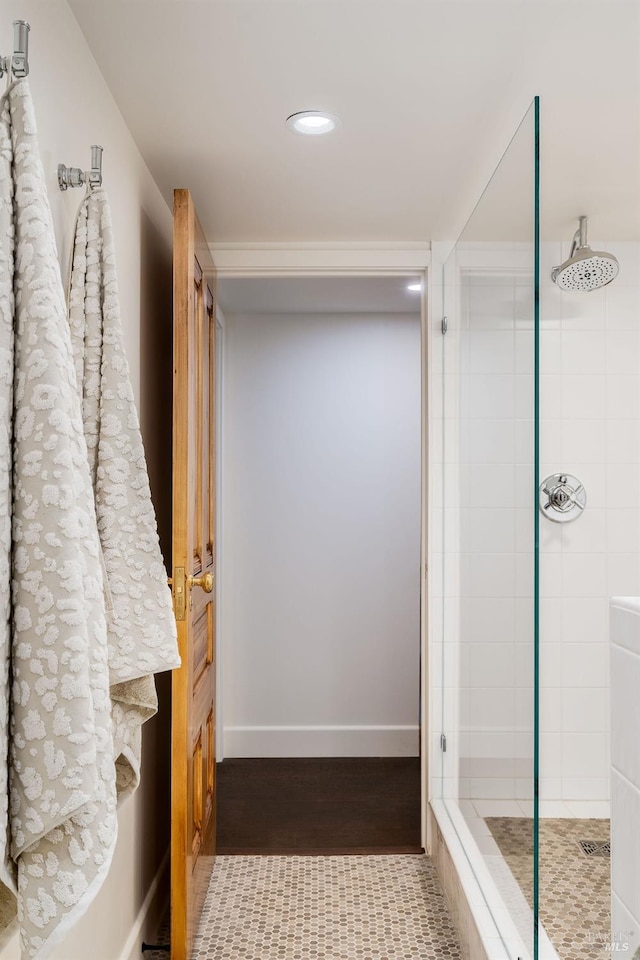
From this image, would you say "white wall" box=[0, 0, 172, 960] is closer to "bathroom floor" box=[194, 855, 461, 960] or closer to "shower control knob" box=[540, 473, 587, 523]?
"bathroom floor" box=[194, 855, 461, 960]

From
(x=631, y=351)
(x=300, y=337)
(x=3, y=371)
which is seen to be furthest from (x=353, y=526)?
(x=3, y=371)

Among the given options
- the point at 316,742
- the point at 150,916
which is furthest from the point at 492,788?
the point at 316,742

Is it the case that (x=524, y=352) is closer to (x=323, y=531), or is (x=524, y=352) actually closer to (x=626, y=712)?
(x=626, y=712)

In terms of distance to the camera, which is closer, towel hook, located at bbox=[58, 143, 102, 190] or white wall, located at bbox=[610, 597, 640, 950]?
white wall, located at bbox=[610, 597, 640, 950]

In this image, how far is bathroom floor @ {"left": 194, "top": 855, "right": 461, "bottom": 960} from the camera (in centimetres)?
221

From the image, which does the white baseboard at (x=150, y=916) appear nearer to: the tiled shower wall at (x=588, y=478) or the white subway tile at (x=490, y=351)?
the tiled shower wall at (x=588, y=478)

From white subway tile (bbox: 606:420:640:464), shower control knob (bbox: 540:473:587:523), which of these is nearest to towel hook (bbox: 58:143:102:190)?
shower control knob (bbox: 540:473:587:523)

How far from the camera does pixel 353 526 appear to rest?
13.3 feet

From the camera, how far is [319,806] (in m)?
3.35

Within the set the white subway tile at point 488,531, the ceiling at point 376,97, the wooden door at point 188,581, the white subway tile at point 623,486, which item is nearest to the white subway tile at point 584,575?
the white subway tile at point 623,486

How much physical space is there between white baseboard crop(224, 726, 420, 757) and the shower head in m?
2.46

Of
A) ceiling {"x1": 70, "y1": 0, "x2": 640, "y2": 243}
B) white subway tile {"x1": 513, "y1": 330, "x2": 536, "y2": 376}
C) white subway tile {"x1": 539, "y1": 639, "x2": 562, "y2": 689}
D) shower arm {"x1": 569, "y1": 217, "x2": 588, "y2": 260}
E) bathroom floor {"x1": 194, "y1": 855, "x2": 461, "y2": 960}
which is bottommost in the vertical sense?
bathroom floor {"x1": 194, "y1": 855, "x2": 461, "y2": 960}

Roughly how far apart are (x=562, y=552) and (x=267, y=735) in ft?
6.48

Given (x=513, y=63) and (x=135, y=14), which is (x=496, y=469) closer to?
(x=513, y=63)
